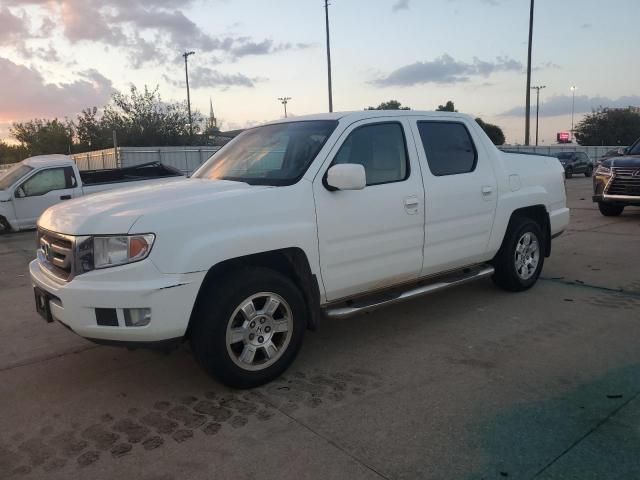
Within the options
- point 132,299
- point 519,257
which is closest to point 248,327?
point 132,299

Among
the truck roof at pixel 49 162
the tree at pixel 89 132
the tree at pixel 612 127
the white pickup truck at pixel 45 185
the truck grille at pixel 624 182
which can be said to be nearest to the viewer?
the truck grille at pixel 624 182

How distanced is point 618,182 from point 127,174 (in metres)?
10.5

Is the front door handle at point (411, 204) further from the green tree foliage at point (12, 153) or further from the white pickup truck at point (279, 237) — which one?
the green tree foliage at point (12, 153)

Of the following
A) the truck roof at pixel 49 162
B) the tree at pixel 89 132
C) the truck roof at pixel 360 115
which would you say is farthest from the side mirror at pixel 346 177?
the tree at pixel 89 132

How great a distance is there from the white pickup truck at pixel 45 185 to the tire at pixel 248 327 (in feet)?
29.9

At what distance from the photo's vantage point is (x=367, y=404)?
3.50 meters

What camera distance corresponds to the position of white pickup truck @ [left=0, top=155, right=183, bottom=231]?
12.3m

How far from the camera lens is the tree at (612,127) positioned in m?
75.8

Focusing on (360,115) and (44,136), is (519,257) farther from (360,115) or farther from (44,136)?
(44,136)

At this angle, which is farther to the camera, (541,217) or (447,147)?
(541,217)

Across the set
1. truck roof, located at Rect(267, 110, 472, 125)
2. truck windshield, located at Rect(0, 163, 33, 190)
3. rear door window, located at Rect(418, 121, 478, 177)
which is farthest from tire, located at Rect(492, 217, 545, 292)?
truck windshield, located at Rect(0, 163, 33, 190)

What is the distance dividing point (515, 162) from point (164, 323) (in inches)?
156

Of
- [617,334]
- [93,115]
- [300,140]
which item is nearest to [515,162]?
[617,334]

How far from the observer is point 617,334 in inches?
181
